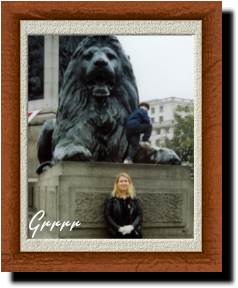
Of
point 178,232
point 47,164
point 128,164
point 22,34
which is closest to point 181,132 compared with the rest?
point 128,164

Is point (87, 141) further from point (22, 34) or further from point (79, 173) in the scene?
point (22, 34)

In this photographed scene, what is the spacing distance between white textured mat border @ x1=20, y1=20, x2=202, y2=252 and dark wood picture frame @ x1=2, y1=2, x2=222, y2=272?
1.6 inches

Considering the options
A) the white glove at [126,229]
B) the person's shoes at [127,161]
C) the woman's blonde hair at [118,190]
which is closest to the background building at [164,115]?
the person's shoes at [127,161]

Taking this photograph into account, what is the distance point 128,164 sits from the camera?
5.04 metres

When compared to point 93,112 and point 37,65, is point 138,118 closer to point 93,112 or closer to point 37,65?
point 93,112

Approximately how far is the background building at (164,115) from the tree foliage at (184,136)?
0.03 m

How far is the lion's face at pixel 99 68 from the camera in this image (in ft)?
16.6

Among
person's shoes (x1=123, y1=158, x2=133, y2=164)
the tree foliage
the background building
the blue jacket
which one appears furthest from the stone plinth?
the blue jacket

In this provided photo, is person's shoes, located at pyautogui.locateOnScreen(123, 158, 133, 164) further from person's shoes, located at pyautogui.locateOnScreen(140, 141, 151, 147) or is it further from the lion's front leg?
the lion's front leg

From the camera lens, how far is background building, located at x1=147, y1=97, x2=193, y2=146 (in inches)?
198

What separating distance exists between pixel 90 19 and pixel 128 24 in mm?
338

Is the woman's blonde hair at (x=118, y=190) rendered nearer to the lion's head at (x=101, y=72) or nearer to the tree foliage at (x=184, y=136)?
the tree foliage at (x=184, y=136)

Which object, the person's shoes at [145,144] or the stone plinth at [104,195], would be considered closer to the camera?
the stone plinth at [104,195]

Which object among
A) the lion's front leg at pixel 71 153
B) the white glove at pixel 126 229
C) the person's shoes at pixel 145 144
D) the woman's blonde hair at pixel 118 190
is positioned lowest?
the white glove at pixel 126 229
